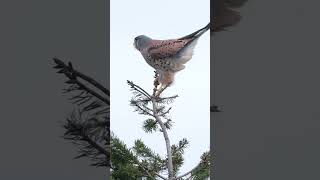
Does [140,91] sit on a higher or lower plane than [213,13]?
lower

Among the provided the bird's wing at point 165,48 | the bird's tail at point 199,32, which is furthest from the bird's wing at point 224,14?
the bird's wing at point 165,48

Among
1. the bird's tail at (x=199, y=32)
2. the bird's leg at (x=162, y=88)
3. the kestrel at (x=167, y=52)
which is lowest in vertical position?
the bird's leg at (x=162, y=88)

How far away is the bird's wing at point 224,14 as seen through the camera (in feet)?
5.57

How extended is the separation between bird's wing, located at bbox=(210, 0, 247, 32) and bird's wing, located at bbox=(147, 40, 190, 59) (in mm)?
124

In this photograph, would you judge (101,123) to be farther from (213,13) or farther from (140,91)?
(213,13)

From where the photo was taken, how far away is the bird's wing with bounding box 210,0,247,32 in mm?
A: 1698

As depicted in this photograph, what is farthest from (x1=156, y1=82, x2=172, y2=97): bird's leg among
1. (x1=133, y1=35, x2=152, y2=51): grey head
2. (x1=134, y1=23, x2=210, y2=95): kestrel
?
(x1=133, y1=35, x2=152, y2=51): grey head

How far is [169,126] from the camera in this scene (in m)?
1.70

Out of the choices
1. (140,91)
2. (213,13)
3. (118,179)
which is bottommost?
(118,179)

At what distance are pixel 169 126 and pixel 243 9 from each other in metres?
0.48

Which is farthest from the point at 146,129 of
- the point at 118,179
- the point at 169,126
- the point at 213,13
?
the point at 213,13

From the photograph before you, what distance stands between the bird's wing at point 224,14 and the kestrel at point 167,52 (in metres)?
0.04

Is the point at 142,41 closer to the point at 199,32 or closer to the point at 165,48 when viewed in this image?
the point at 165,48

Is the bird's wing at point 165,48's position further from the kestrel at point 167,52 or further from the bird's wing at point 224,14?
the bird's wing at point 224,14
